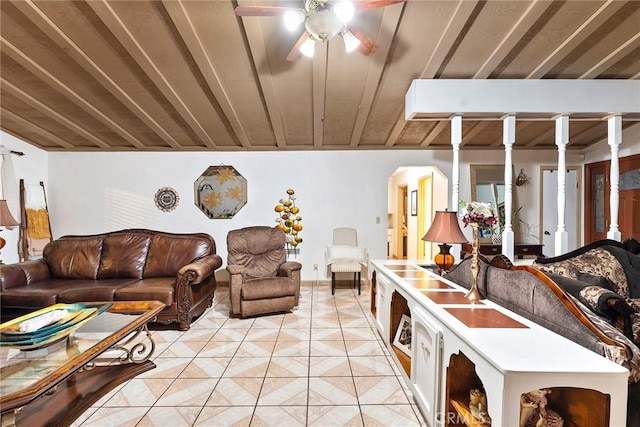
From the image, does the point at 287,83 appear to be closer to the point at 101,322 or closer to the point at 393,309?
the point at 393,309

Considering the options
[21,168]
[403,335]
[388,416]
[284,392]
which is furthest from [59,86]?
[388,416]

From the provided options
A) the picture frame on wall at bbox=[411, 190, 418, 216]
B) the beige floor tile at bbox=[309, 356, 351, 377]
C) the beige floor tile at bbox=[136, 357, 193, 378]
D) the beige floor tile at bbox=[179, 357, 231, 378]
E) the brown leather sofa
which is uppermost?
the picture frame on wall at bbox=[411, 190, 418, 216]

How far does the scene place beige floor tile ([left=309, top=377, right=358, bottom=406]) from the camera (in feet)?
6.97

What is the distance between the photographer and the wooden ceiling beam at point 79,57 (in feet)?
8.26

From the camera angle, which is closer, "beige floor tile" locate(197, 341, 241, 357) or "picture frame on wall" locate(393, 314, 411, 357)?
"picture frame on wall" locate(393, 314, 411, 357)

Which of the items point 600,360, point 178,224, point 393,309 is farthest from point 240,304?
point 600,360

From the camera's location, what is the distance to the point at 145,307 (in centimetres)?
249

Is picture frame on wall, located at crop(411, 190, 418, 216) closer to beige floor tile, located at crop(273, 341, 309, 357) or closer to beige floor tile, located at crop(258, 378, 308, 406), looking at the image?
beige floor tile, located at crop(273, 341, 309, 357)

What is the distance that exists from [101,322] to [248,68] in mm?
2645

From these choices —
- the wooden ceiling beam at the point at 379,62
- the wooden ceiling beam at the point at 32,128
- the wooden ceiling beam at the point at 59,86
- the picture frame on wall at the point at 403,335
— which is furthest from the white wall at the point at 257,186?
the picture frame on wall at the point at 403,335

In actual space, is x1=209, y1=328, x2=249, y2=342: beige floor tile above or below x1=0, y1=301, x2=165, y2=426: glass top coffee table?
below

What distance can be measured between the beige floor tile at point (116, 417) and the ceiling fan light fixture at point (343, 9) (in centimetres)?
276

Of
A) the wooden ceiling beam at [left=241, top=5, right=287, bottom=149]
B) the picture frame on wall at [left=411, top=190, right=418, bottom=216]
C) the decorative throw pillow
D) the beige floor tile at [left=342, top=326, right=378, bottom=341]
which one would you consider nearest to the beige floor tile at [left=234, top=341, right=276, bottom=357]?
the beige floor tile at [left=342, top=326, right=378, bottom=341]

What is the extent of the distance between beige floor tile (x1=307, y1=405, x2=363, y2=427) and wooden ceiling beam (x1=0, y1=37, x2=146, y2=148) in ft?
13.3
